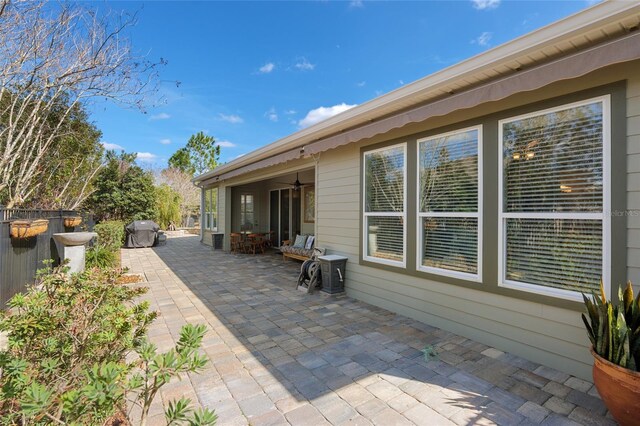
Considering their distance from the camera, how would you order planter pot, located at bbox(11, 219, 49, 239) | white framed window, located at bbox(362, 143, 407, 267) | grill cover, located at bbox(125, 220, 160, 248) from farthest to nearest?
1. grill cover, located at bbox(125, 220, 160, 248)
2. white framed window, located at bbox(362, 143, 407, 267)
3. planter pot, located at bbox(11, 219, 49, 239)

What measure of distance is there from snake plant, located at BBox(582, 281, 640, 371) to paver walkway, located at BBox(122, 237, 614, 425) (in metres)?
0.48

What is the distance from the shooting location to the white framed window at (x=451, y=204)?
3443 mm

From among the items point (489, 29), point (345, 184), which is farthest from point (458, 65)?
point (489, 29)

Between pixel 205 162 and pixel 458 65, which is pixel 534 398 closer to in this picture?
pixel 458 65

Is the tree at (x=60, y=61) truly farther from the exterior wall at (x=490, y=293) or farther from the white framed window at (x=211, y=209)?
the white framed window at (x=211, y=209)

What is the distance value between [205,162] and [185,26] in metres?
22.2

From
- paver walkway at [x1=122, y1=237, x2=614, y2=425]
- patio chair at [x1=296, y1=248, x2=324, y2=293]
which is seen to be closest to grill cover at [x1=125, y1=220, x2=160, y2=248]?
paver walkway at [x1=122, y1=237, x2=614, y2=425]

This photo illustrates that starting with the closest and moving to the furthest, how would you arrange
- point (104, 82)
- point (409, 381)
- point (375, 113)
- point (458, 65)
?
point (409, 381) → point (458, 65) → point (375, 113) → point (104, 82)

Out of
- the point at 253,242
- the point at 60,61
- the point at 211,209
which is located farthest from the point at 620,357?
the point at 211,209

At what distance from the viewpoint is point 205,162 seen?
28.6 metres

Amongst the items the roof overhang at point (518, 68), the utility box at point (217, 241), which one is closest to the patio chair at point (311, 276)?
the roof overhang at point (518, 68)

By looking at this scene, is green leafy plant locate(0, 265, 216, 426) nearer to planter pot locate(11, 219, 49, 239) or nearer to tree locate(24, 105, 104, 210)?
planter pot locate(11, 219, 49, 239)

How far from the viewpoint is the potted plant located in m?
1.89

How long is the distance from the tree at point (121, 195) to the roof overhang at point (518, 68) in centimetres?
1470
